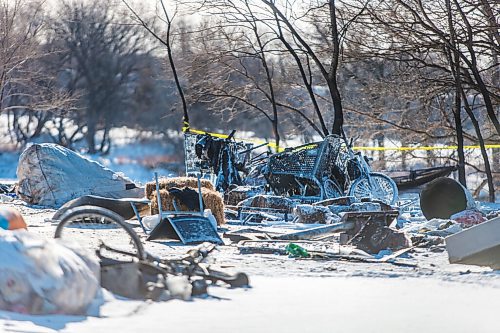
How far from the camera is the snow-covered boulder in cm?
586

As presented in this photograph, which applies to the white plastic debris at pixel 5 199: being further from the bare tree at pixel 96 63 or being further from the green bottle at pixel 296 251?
the bare tree at pixel 96 63

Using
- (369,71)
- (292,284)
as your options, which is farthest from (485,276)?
→ (369,71)

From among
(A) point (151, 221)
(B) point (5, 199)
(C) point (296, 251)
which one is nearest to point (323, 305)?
(C) point (296, 251)

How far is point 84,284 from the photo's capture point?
243 inches

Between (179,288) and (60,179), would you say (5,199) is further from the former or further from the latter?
(179,288)

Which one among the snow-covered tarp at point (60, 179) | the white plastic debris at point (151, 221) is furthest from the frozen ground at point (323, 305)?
the snow-covered tarp at point (60, 179)

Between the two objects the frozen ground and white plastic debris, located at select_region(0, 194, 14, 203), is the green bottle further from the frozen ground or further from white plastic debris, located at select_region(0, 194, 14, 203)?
white plastic debris, located at select_region(0, 194, 14, 203)

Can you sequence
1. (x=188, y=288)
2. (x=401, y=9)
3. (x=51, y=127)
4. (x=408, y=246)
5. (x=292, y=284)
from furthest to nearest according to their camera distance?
(x=51, y=127) < (x=401, y=9) < (x=408, y=246) < (x=292, y=284) < (x=188, y=288)

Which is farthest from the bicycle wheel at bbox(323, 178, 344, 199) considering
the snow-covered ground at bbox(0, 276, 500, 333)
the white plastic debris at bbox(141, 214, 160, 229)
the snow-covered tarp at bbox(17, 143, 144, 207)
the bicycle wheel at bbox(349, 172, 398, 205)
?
the snow-covered ground at bbox(0, 276, 500, 333)

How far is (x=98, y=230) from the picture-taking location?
8859mm

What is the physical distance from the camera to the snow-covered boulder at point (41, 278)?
5.86 meters

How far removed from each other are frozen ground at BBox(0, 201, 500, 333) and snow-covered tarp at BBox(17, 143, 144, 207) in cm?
1211

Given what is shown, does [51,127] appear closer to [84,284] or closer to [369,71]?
[369,71]

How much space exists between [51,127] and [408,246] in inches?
2140
